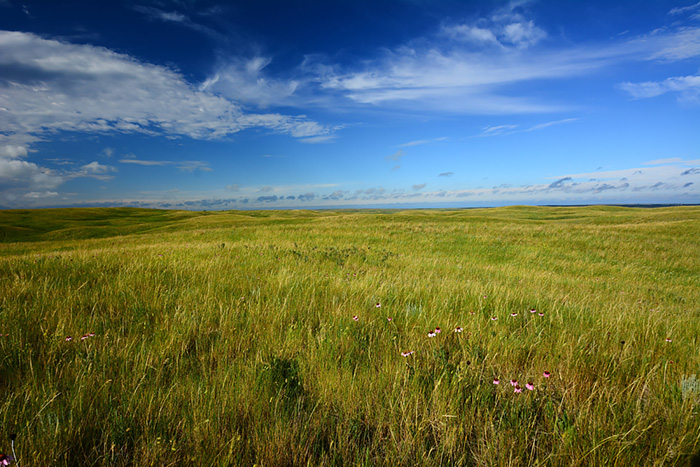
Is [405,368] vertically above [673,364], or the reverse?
[405,368]

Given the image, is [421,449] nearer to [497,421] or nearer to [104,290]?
[497,421]

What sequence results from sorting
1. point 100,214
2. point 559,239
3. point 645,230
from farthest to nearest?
point 100,214 → point 645,230 → point 559,239

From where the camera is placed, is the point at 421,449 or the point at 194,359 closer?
the point at 421,449

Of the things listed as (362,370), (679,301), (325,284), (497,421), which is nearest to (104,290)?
(325,284)

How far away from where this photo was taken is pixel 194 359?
7.77 feet

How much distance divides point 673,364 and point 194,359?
4.02 m

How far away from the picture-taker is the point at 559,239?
17.7 m

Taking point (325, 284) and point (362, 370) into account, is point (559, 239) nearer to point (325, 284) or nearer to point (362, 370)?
point (325, 284)

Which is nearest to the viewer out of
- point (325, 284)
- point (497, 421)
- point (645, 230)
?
point (497, 421)

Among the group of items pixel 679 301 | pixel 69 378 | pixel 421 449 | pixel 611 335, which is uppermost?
pixel 69 378

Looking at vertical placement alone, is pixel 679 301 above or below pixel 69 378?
below

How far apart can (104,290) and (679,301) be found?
12540mm

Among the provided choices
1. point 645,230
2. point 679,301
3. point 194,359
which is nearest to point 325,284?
point 194,359

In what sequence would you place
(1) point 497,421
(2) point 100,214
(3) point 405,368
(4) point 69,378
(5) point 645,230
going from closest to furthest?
(1) point 497,421 < (4) point 69,378 < (3) point 405,368 < (5) point 645,230 < (2) point 100,214
